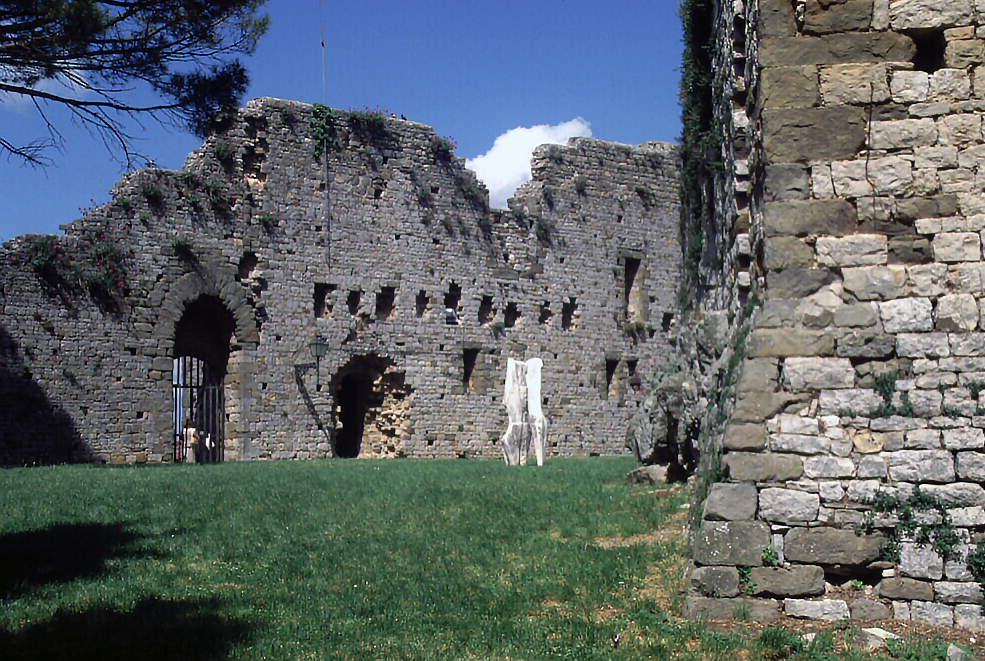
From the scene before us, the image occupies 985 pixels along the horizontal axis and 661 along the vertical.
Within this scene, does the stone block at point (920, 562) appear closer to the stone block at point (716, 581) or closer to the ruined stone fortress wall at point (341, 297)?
the stone block at point (716, 581)

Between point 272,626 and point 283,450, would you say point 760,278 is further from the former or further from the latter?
point 283,450

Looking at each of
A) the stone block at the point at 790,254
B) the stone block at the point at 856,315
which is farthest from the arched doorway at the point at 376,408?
the stone block at the point at 856,315

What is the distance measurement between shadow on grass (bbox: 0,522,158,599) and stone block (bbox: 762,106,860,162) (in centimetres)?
584

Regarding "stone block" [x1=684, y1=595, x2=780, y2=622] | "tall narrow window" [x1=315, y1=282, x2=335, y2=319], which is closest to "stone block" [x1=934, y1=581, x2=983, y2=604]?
"stone block" [x1=684, y1=595, x2=780, y2=622]

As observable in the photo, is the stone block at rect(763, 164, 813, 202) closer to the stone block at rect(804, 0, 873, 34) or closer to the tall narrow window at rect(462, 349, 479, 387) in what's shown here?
the stone block at rect(804, 0, 873, 34)

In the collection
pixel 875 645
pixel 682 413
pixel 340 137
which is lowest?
pixel 875 645

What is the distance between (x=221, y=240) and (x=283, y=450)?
4.53 m

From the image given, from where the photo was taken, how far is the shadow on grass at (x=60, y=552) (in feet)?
23.9

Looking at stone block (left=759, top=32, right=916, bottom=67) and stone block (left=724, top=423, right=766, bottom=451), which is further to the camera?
stone block (left=759, top=32, right=916, bottom=67)

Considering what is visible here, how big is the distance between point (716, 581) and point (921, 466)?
1.46 metres

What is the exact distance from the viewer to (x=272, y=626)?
242 inches

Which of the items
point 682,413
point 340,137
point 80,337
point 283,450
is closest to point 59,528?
point 682,413

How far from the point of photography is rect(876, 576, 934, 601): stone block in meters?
5.95

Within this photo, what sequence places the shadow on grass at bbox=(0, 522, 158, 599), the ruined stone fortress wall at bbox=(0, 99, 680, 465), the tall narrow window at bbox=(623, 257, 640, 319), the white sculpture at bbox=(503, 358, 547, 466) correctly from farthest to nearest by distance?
the tall narrow window at bbox=(623, 257, 640, 319)
the ruined stone fortress wall at bbox=(0, 99, 680, 465)
the white sculpture at bbox=(503, 358, 547, 466)
the shadow on grass at bbox=(0, 522, 158, 599)
